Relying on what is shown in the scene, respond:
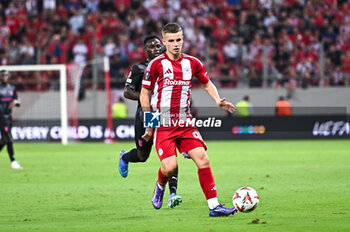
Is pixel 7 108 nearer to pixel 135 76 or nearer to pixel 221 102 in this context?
pixel 135 76

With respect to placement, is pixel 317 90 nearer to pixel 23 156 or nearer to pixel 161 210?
pixel 23 156

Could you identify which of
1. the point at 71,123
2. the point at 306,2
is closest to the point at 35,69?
the point at 71,123

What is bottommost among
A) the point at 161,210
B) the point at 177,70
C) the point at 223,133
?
the point at 223,133

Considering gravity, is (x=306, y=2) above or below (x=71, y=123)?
A: above

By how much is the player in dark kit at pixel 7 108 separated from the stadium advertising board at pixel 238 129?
9.33 meters

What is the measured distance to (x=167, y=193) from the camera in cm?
1067

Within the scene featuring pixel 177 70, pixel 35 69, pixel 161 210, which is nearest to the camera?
pixel 177 70

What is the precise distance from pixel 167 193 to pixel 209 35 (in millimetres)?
17916

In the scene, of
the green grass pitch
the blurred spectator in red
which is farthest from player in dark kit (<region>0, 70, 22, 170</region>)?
the blurred spectator in red

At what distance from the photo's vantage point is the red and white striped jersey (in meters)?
7.87

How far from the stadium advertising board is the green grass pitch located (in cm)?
571

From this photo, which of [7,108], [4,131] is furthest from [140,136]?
[7,108]

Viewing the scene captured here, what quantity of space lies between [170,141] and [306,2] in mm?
22258

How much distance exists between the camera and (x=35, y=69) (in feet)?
80.2
